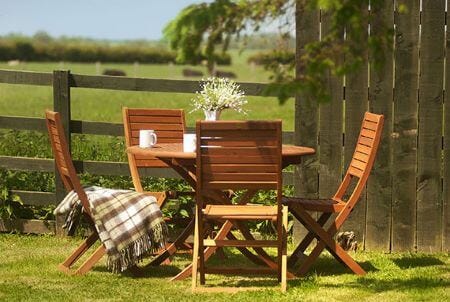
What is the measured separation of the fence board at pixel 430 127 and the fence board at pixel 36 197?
9.88ft

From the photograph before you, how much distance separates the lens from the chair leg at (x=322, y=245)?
7016mm

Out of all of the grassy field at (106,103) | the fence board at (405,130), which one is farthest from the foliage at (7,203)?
the grassy field at (106,103)

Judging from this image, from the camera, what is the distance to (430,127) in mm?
7957

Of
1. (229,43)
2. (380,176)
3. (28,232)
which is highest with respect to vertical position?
(229,43)

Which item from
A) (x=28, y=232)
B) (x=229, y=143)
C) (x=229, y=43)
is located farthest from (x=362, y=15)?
(x=28, y=232)

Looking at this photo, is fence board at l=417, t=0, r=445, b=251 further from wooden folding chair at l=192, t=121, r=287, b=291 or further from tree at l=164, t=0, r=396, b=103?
tree at l=164, t=0, r=396, b=103

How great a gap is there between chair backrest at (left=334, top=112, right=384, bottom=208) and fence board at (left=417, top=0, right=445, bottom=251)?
69cm

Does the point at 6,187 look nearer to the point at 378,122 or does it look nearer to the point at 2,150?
the point at 2,150

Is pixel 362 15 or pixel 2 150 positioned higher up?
pixel 362 15

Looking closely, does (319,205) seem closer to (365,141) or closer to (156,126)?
(365,141)

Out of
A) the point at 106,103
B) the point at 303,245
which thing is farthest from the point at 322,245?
the point at 106,103

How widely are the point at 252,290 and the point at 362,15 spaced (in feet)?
7.14

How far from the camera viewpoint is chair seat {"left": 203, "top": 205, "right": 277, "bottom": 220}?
6477 millimetres

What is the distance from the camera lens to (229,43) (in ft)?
17.9
